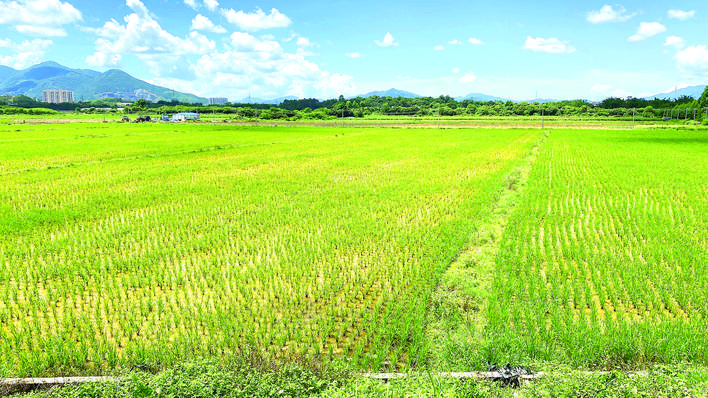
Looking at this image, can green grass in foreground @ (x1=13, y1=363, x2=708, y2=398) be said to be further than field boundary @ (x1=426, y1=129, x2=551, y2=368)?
No

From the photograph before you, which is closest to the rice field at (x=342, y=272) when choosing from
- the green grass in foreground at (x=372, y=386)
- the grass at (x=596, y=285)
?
the grass at (x=596, y=285)

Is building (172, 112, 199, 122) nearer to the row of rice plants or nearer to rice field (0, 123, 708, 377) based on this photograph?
rice field (0, 123, 708, 377)

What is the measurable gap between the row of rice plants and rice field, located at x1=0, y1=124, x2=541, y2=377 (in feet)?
3.46

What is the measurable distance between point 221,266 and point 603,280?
5.93m

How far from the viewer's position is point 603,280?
5770 mm

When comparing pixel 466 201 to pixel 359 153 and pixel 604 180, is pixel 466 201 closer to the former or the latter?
pixel 604 180

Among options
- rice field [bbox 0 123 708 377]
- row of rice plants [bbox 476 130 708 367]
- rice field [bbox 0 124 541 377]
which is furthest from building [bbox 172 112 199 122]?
row of rice plants [bbox 476 130 708 367]

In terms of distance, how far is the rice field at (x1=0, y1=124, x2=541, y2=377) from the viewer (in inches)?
169

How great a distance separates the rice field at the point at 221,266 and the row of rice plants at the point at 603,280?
3.46 ft

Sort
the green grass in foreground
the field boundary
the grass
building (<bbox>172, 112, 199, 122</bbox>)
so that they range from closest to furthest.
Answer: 1. the green grass in foreground
2. the grass
3. the field boundary
4. building (<bbox>172, 112, 199, 122</bbox>)

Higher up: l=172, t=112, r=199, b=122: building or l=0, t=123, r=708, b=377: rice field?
l=172, t=112, r=199, b=122: building

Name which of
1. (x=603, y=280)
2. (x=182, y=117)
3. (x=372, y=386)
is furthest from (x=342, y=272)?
(x=182, y=117)

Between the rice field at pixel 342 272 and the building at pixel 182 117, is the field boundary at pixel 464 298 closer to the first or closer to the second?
the rice field at pixel 342 272

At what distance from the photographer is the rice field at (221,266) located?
4285mm
